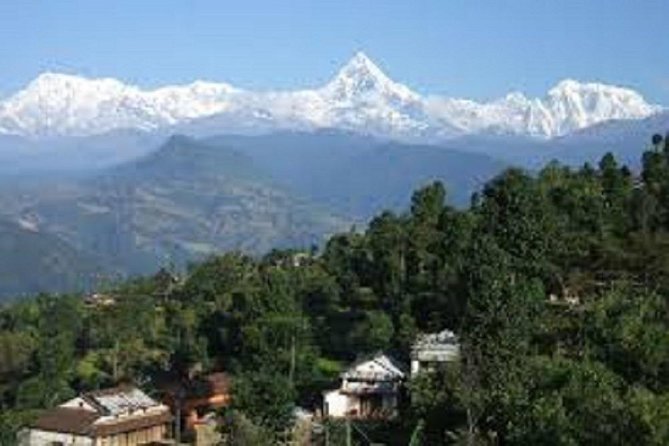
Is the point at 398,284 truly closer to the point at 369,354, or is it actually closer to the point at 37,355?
the point at 369,354

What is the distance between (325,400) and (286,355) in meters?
2.63

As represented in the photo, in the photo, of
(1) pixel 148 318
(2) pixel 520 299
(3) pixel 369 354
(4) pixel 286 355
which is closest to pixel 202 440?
(4) pixel 286 355

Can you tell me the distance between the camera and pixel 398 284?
200 feet

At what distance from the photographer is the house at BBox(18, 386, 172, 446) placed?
177 ft

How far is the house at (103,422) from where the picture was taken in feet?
177

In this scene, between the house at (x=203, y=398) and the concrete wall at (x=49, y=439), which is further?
the house at (x=203, y=398)

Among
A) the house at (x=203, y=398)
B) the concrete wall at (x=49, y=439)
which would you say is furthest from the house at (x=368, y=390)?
the concrete wall at (x=49, y=439)

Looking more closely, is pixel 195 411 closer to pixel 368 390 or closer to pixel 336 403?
pixel 336 403

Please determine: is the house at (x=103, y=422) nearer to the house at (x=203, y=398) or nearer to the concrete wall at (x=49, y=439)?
the concrete wall at (x=49, y=439)

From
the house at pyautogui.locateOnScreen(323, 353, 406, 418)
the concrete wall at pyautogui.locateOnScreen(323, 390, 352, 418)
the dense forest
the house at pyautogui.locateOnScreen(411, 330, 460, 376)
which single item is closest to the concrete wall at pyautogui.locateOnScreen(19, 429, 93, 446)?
the dense forest

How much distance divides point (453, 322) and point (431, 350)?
12.3 ft

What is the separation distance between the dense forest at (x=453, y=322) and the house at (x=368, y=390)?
1.54 meters

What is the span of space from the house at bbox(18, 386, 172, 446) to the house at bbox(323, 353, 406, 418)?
8.29 meters

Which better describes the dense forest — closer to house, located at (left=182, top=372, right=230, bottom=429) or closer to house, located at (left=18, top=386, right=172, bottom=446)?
house, located at (left=18, top=386, right=172, bottom=446)
